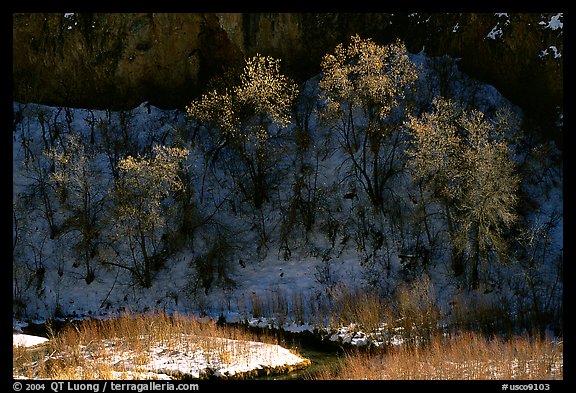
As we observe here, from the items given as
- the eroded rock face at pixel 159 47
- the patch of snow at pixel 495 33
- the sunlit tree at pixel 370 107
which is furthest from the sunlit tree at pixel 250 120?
the patch of snow at pixel 495 33

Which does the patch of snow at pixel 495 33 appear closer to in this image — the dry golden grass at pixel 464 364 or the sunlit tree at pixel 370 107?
the sunlit tree at pixel 370 107

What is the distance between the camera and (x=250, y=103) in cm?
3556

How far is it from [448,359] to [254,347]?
23.0ft

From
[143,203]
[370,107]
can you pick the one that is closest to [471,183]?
[370,107]

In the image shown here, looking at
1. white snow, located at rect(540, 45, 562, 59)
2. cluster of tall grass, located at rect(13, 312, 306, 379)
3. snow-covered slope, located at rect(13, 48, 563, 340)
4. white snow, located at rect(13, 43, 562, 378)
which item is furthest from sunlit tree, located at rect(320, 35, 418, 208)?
cluster of tall grass, located at rect(13, 312, 306, 379)

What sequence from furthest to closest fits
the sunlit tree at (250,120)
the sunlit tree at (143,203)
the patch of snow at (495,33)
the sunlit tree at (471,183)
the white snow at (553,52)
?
the patch of snow at (495,33), the white snow at (553,52), the sunlit tree at (250,120), the sunlit tree at (143,203), the sunlit tree at (471,183)

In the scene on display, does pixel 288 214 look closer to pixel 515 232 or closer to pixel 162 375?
pixel 515 232

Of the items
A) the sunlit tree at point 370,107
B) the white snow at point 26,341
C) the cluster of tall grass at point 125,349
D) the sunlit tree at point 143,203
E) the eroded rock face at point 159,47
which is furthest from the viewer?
the eroded rock face at point 159,47

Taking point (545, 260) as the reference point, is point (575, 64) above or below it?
above

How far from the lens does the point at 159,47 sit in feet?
139

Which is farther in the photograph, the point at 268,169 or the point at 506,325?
the point at 268,169

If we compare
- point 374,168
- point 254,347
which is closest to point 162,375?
point 254,347

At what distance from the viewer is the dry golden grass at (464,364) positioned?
1586 cm

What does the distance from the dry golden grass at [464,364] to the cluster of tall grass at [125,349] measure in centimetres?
371
